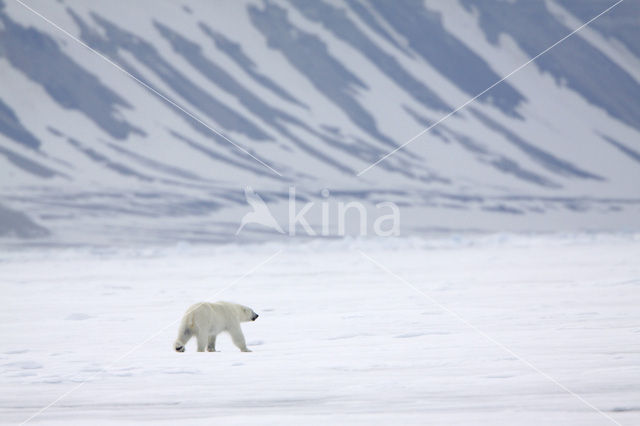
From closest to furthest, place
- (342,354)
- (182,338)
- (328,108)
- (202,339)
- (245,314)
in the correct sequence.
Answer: (342,354)
(182,338)
(202,339)
(245,314)
(328,108)

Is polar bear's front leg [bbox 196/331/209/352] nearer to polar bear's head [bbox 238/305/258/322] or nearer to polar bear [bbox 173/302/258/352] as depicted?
polar bear [bbox 173/302/258/352]

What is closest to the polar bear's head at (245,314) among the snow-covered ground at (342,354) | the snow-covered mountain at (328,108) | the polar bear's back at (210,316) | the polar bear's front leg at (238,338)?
the snow-covered ground at (342,354)

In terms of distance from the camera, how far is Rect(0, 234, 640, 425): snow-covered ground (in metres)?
4.96

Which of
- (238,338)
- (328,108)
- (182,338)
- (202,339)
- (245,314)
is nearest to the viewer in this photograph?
(182,338)

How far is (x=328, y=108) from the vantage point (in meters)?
77.1

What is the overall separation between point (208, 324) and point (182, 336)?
30 centimetres

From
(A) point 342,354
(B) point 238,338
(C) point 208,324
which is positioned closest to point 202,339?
(C) point 208,324

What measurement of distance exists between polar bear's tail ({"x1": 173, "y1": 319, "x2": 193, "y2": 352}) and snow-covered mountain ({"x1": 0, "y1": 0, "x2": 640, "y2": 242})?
187 feet

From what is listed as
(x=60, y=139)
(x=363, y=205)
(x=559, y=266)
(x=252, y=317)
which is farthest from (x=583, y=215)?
(x=252, y=317)

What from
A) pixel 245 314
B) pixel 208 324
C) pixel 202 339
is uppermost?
pixel 245 314

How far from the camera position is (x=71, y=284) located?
16.0m

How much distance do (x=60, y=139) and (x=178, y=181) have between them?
11.0 m

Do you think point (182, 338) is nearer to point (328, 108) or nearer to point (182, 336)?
point (182, 336)

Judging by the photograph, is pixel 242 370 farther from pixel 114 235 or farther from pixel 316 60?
pixel 316 60
